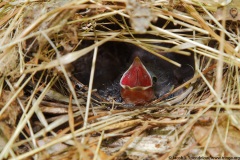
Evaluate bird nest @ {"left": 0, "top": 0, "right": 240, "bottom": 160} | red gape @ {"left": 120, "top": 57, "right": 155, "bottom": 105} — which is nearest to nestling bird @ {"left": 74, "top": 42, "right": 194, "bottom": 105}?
red gape @ {"left": 120, "top": 57, "right": 155, "bottom": 105}

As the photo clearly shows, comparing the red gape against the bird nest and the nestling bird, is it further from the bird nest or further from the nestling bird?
the bird nest

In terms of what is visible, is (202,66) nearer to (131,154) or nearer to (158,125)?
(158,125)

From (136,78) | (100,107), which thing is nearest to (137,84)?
(136,78)

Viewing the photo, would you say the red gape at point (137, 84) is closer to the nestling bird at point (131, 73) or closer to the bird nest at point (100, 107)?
the nestling bird at point (131, 73)

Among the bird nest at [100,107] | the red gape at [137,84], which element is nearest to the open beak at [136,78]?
the red gape at [137,84]

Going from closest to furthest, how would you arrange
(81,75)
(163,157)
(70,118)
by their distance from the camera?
(163,157) < (70,118) < (81,75)

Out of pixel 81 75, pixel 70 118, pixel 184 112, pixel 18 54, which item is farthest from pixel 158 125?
pixel 81 75
